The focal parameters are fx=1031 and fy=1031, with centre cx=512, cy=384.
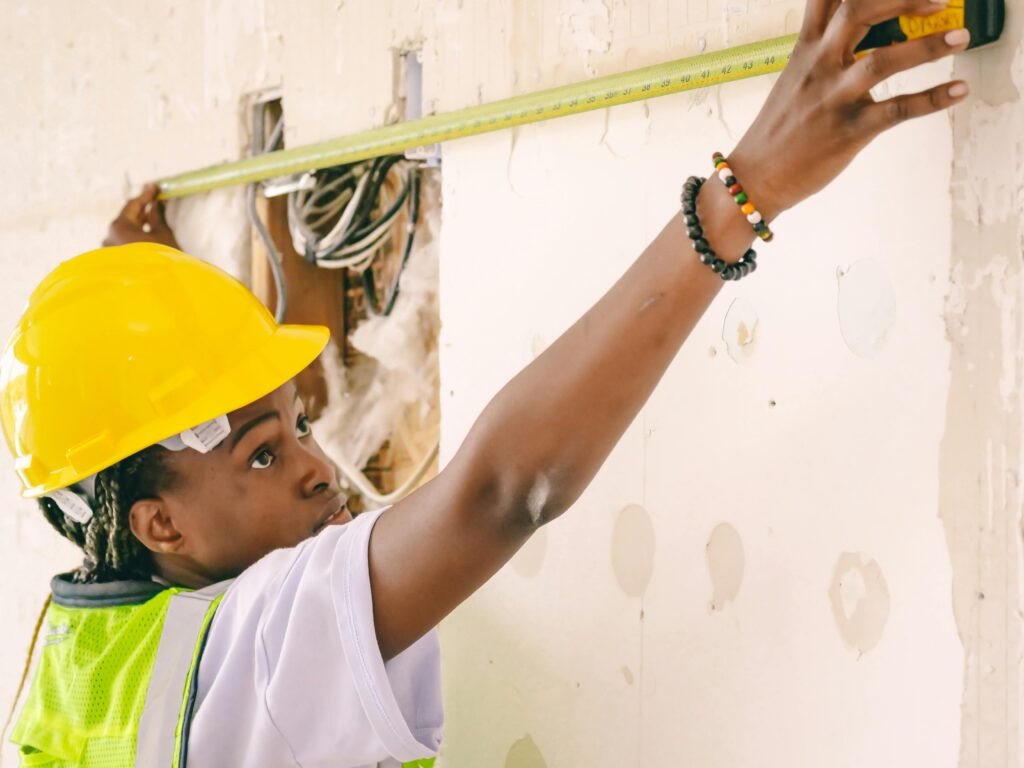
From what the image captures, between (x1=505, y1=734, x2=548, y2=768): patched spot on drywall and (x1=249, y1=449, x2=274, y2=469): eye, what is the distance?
0.46 meters

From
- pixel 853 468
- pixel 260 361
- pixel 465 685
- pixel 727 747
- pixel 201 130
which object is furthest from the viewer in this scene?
pixel 201 130

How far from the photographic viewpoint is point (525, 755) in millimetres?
1269

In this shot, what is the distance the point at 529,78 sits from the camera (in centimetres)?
125

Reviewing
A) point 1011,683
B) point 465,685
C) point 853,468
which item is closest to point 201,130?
point 465,685

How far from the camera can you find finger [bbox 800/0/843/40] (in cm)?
73

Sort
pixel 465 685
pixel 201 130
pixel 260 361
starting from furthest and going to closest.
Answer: pixel 201 130 → pixel 465 685 → pixel 260 361

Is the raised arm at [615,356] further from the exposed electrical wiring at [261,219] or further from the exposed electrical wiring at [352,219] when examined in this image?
the exposed electrical wiring at [261,219]

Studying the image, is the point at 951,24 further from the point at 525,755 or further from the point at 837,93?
the point at 525,755

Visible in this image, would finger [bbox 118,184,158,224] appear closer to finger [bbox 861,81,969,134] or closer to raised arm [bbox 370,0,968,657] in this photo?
raised arm [bbox 370,0,968,657]

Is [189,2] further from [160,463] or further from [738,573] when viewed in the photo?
[738,573]

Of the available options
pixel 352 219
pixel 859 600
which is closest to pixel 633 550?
pixel 859 600

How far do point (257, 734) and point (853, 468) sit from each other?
0.61 metres

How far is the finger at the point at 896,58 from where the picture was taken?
693 millimetres

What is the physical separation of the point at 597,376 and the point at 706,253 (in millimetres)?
128
